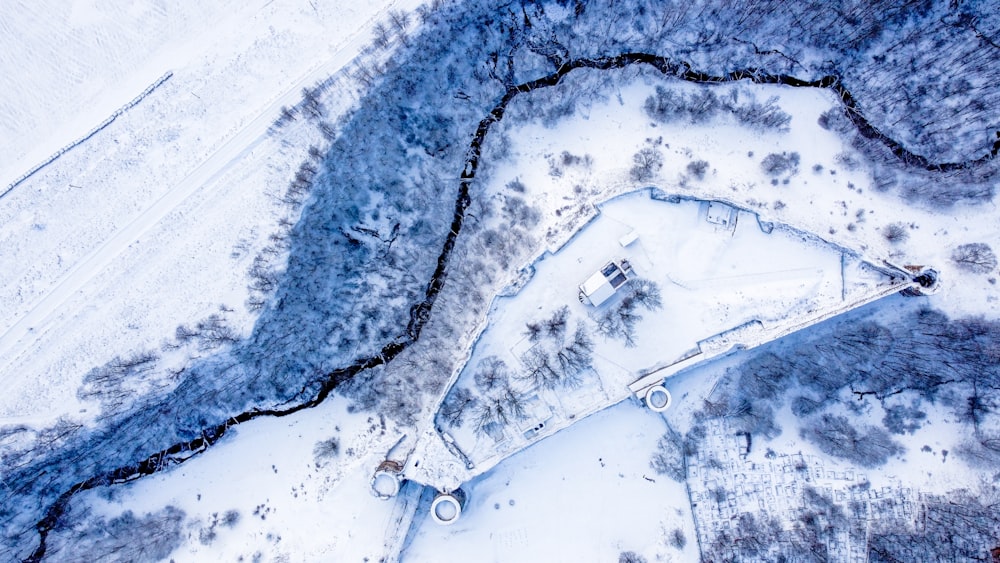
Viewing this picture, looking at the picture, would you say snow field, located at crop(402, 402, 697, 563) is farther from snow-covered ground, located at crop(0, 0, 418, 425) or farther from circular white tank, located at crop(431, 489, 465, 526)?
snow-covered ground, located at crop(0, 0, 418, 425)

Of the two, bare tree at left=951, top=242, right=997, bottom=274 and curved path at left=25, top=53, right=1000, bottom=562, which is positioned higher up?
curved path at left=25, top=53, right=1000, bottom=562

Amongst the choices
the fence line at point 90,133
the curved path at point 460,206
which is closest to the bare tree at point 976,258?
the curved path at point 460,206

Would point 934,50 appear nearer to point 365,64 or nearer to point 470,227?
point 470,227

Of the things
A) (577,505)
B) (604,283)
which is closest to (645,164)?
(604,283)

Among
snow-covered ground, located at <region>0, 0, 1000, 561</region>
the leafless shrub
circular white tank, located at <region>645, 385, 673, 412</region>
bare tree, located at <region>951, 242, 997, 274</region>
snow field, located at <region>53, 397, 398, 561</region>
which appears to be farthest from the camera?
snow field, located at <region>53, 397, 398, 561</region>

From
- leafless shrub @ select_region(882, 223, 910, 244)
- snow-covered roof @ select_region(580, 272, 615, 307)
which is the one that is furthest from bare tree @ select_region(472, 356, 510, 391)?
leafless shrub @ select_region(882, 223, 910, 244)

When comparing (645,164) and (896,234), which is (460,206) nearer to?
(645,164)
